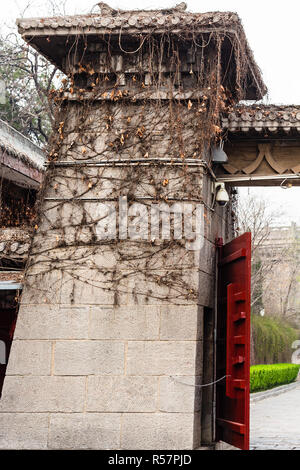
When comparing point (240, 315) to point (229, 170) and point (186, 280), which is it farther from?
point (229, 170)

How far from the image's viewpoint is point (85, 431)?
6.33m

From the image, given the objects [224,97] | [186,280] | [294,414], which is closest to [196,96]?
[224,97]

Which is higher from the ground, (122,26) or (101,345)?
(122,26)

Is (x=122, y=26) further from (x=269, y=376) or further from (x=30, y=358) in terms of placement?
(x=269, y=376)

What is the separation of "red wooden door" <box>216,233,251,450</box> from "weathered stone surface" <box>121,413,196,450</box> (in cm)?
60

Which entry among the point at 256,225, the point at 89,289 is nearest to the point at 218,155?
the point at 89,289

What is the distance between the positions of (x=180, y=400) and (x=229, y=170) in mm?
3062

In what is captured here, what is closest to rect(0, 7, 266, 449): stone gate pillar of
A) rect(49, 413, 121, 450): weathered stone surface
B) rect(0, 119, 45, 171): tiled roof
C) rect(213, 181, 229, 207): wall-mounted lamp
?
rect(49, 413, 121, 450): weathered stone surface

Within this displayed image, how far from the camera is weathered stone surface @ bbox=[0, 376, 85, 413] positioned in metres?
6.41

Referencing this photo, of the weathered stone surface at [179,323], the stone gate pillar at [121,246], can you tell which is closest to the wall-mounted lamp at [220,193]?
the stone gate pillar at [121,246]

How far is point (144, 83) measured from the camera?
7137 mm

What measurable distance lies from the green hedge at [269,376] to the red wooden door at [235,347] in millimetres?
12498

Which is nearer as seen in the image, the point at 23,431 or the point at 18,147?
the point at 23,431

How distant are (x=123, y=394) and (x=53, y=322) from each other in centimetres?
109
